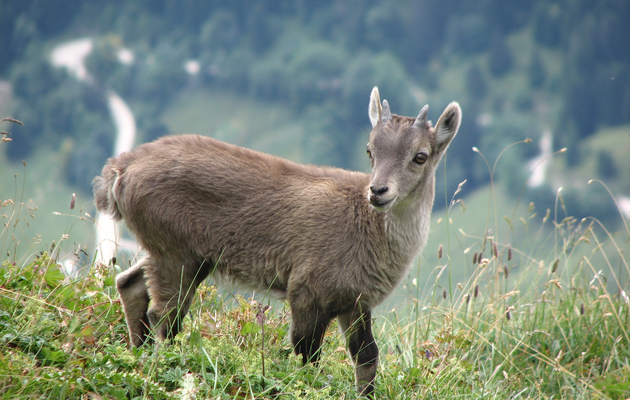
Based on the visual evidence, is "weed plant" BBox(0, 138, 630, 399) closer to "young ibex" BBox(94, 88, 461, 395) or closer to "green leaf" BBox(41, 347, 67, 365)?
"green leaf" BBox(41, 347, 67, 365)

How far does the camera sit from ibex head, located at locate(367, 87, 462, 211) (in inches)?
164

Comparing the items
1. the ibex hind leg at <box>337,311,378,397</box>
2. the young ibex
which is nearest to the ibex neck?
the young ibex

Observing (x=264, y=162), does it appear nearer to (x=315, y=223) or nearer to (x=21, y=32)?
(x=315, y=223)

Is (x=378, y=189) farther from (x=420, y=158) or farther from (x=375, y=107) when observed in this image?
(x=375, y=107)

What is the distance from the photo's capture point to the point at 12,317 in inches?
148

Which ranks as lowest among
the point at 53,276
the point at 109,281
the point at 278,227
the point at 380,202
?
the point at 53,276

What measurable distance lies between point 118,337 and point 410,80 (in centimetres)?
13956

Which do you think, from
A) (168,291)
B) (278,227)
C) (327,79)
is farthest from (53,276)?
(327,79)

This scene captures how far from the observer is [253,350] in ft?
12.9

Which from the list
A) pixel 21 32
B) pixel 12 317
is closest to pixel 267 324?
pixel 12 317

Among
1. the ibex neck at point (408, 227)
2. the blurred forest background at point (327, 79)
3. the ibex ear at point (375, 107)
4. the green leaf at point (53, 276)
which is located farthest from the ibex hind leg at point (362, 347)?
the blurred forest background at point (327, 79)

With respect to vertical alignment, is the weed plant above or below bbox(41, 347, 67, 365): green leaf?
above

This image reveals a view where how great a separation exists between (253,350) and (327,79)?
5494 inches

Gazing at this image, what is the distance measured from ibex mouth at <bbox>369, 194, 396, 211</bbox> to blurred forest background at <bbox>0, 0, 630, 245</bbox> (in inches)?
3268
